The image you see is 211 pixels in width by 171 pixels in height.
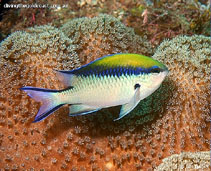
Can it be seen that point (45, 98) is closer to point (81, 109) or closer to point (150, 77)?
point (81, 109)

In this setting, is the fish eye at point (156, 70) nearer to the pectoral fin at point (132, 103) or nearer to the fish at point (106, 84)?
the fish at point (106, 84)

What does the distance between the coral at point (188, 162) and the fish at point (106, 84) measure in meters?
0.93

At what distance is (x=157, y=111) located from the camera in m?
3.33

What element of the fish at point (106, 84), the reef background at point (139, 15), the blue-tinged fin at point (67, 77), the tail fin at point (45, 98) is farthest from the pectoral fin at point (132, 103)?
the reef background at point (139, 15)

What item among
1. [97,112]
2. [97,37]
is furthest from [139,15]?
[97,112]

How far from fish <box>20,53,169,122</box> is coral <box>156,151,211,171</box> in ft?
3.04

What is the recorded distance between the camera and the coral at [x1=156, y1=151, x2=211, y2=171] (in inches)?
99.8

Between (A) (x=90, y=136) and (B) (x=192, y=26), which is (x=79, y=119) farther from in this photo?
(B) (x=192, y=26)

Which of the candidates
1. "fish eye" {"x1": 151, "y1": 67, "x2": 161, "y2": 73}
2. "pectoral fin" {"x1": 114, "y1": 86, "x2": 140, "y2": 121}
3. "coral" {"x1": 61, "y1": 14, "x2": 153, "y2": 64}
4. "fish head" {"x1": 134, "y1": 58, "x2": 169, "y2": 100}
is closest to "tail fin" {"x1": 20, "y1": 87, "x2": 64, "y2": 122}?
"pectoral fin" {"x1": 114, "y1": 86, "x2": 140, "y2": 121}

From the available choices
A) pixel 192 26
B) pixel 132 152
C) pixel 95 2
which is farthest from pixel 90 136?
pixel 95 2

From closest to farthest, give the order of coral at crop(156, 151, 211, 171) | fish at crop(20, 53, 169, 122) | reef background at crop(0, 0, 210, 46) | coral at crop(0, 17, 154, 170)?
1. fish at crop(20, 53, 169, 122)
2. coral at crop(156, 151, 211, 171)
3. coral at crop(0, 17, 154, 170)
4. reef background at crop(0, 0, 210, 46)

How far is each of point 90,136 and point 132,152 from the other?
0.67 metres

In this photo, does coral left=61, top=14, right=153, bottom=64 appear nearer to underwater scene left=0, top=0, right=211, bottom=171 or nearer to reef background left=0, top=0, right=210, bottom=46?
underwater scene left=0, top=0, right=211, bottom=171

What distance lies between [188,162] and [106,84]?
1.39 metres
